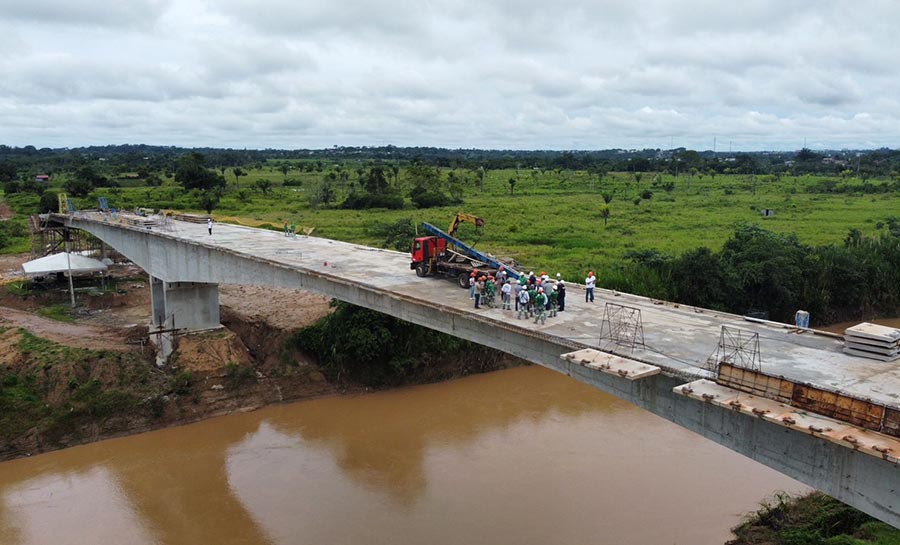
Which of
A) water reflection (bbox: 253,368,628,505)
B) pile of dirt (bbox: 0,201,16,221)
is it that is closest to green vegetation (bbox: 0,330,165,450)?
water reflection (bbox: 253,368,628,505)

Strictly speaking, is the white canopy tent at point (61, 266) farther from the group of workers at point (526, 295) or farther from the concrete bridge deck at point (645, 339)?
the group of workers at point (526, 295)

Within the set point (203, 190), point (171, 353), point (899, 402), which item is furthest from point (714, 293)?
point (203, 190)

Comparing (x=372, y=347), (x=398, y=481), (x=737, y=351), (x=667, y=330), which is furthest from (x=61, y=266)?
(x=737, y=351)

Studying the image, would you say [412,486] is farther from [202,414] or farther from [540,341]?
[202,414]

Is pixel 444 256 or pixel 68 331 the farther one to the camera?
pixel 68 331

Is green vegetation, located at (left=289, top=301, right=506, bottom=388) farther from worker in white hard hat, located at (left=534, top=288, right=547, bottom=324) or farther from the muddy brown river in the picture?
worker in white hard hat, located at (left=534, top=288, right=547, bottom=324)

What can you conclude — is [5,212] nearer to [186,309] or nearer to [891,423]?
[186,309]
